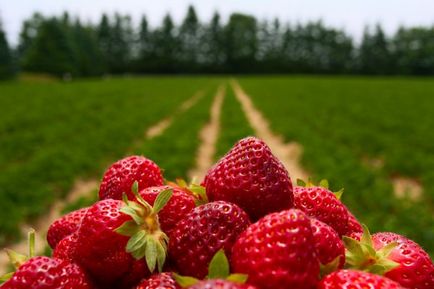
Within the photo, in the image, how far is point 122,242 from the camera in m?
1.20

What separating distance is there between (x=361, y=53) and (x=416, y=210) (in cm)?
8773

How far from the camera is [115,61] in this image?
86.9 m

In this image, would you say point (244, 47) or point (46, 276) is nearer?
point (46, 276)

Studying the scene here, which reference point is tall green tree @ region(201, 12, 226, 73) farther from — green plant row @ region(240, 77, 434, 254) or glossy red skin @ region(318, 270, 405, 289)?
glossy red skin @ region(318, 270, 405, 289)

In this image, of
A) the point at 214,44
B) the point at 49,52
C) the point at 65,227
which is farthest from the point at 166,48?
the point at 65,227

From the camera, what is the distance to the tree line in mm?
84438

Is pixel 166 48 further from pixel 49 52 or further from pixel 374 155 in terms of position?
pixel 374 155

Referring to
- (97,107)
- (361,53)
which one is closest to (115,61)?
(361,53)

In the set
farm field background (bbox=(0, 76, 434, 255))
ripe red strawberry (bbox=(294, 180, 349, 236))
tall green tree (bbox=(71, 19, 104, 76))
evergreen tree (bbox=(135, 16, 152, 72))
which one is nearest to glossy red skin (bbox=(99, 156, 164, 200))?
ripe red strawberry (bbox=(294, 180, 349, 236))

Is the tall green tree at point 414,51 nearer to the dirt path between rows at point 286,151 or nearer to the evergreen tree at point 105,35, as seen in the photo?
the evergreen tree at point 105,35

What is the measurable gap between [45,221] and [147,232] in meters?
5.57

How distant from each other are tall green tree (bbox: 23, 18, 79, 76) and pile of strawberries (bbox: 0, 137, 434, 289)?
5826 cm

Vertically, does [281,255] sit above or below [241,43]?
above

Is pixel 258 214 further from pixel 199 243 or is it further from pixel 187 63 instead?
pixel 187 63
